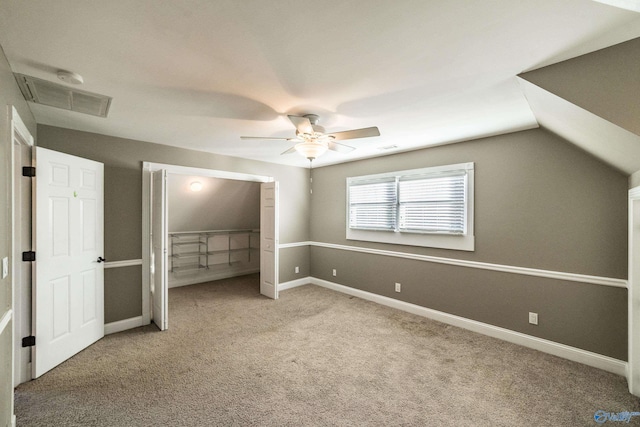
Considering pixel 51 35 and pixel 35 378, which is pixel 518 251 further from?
pixel 35 378

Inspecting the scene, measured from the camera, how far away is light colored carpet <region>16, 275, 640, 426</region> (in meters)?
2.04

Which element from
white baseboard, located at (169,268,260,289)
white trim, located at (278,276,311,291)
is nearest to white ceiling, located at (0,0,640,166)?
white trim, located at (278,276,311,291)

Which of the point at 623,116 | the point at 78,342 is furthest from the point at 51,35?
the point at 623,116

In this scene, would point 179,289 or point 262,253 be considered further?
point 179,289

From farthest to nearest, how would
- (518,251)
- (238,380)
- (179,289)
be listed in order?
(179,289) → (518,251) → (238,380)

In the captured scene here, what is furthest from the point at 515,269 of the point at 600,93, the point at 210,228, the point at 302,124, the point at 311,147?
the point at 210,228

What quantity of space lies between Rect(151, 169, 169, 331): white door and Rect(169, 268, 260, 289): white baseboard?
80.6 inches

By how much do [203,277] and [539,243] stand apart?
607cm

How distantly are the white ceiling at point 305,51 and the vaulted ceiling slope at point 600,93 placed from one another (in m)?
0.08

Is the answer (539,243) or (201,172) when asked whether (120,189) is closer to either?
(201,172)

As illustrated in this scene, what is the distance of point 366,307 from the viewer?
4.36m

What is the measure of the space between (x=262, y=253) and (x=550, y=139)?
4.49 meters

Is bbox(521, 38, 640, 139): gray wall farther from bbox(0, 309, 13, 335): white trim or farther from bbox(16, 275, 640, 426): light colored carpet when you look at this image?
bbox(0, 309, 13, 335): white trim

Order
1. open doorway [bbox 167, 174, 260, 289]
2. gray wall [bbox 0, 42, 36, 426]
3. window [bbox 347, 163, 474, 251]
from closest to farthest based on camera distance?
gray wall [bbox 0, 42, 36, 426], window [bbox 347, 163, 474, 251], open doorway [bbox 167, 174, 260, 289]
